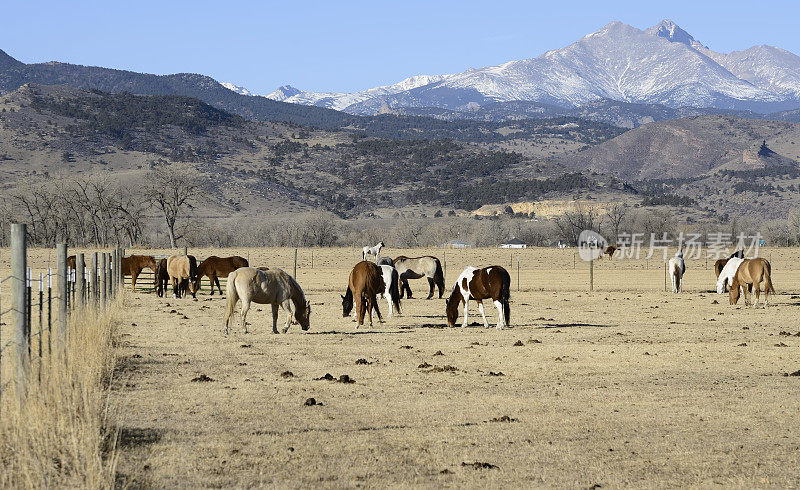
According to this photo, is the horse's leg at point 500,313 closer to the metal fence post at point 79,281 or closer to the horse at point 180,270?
the metal fence post at point 79,281

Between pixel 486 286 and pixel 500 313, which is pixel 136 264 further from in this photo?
pixel 486 286

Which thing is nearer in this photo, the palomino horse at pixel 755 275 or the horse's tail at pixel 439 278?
the palomino horse at pixel 755 275

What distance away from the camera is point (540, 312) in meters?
27.6

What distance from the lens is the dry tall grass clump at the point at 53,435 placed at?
7.04 metres

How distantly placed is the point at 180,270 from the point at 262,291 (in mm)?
13408

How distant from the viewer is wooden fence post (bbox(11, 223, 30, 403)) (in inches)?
Result: 349

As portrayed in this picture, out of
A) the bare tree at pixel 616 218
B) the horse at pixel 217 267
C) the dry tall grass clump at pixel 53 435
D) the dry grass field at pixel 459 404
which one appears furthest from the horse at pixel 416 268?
the bare tree at pixel 616 218

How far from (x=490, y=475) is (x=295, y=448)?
1.94 meters

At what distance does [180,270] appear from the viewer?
32.0 meters

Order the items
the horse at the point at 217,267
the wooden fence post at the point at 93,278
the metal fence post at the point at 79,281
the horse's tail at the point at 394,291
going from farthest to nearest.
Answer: the horse at the point at 217,267, the horse's tail at the point at 394,291, the wooden fence post at the point at 93,278, the metal fence post at the point at 79,281

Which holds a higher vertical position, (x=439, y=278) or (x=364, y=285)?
(x=364, y=285)

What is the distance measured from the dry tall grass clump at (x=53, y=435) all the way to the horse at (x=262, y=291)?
8492 mm

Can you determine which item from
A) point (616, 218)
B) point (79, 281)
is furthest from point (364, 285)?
point (616, 218)

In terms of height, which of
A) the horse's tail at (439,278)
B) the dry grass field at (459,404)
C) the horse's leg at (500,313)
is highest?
the horse's tail at (439,278)
